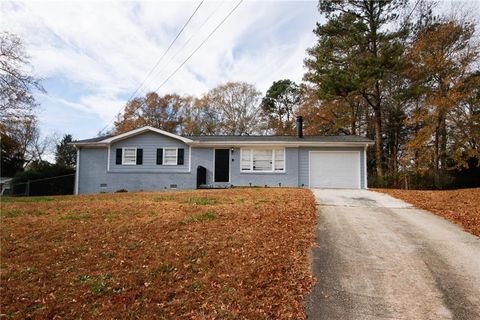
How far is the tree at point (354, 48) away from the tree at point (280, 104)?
38.0 ft

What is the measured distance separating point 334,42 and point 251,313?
21.0 metres

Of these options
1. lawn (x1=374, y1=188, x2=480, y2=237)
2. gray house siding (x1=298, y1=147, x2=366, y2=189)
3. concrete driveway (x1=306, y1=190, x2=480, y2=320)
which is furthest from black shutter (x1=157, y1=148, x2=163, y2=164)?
lawn (x1=374, y1=188, x2=480, y2=237)

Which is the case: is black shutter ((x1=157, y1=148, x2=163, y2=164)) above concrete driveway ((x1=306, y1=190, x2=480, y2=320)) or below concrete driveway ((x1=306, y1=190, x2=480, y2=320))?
above

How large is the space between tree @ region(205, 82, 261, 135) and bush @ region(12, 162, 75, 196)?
61.6 feet

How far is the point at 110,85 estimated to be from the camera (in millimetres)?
18906

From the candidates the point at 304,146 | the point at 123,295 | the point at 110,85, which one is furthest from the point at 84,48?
the point at 123,295

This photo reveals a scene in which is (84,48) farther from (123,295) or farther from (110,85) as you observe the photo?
(123,295)

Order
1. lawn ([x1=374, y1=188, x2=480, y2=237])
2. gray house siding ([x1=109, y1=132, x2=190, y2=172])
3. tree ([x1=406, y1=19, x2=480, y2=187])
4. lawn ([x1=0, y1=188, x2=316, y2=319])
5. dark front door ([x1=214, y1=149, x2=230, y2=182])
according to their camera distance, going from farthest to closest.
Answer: tree ([x1=406, y1=19, x2=480, y2=187])
gray house siding ([x1=109, y1=132, x2=190, y2=172])
dark front door ([x1=214, y1=149, x2=230, y2=182])
lawn ([x1=374, y1=188, x2=480, y2=237])
lawn ([x1=0, y1=188, x2=316, y2=319])

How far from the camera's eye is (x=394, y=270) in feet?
15.0

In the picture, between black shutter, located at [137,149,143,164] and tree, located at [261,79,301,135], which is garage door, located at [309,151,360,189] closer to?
black shutter, located at [137,149,143,164]

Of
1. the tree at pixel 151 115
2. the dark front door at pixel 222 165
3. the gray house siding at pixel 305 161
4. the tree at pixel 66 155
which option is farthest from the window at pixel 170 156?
the tree at pixel 66 155

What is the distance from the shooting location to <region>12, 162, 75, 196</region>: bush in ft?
60.3

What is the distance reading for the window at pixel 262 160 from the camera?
664 inches

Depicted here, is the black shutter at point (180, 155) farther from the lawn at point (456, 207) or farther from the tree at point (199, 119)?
the tree at point (199, 119)
